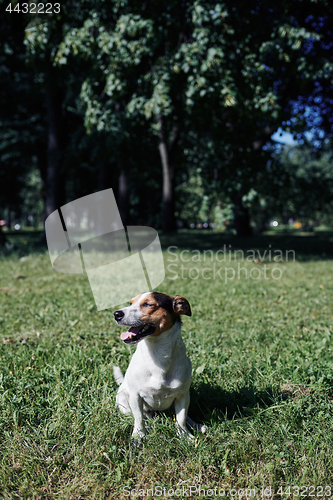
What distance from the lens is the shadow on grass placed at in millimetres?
2763

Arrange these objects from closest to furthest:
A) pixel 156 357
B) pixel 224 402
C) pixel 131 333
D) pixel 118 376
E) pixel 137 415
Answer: pixel 131 333 → pixel 156 357 → pixel 137 415 → pixel 224 402 → pixel 118 376

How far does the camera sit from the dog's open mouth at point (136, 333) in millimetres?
2178

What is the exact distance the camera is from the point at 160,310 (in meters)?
2.24

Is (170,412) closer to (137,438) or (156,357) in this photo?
(137,438)

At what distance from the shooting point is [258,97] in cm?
901

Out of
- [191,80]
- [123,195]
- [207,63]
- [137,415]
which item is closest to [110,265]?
[191,80]

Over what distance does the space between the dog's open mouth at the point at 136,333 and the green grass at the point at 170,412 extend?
2.61 ft

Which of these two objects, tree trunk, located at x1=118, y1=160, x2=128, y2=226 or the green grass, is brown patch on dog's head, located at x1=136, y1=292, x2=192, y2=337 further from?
tree trunk, located at x1=118, y1=160, x2=128, y2=226

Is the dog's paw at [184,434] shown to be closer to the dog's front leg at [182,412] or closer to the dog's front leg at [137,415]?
the dog's front leg at [182,412]

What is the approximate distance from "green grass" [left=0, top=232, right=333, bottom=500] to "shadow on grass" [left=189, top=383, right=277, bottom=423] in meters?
0.01

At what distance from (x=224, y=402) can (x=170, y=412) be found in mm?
508

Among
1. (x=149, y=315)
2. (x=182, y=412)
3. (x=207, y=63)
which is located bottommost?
(x=182, y=412)

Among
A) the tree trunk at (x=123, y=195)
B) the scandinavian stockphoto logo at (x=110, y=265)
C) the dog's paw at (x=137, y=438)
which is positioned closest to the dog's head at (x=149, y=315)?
the dog's paw at (x=137, y=438)

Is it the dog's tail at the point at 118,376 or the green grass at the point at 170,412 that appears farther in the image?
the dog's tail at the point at 118,376
